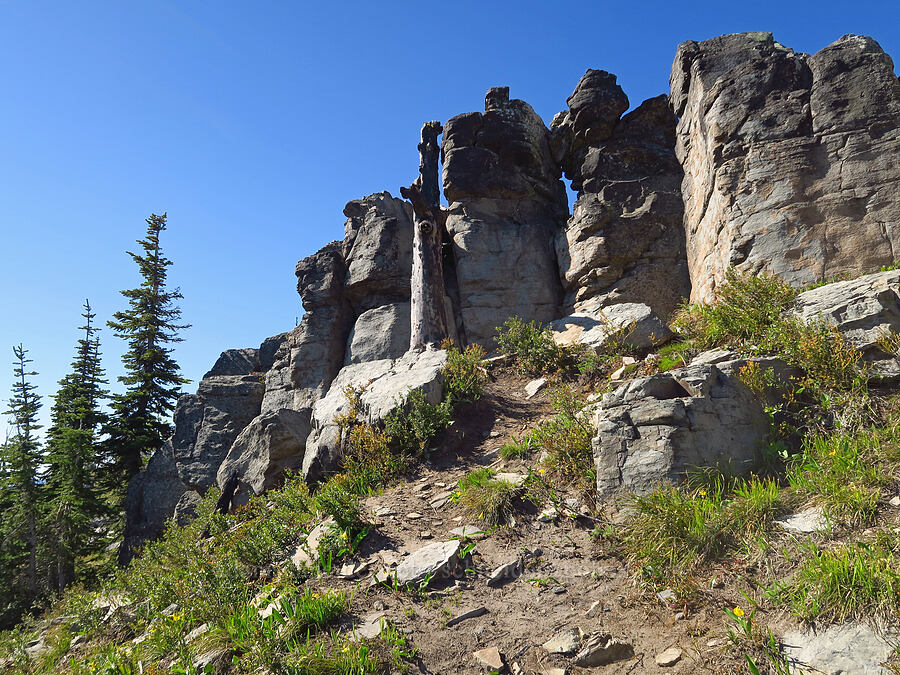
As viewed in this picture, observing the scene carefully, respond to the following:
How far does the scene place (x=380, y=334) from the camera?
19.9 metres

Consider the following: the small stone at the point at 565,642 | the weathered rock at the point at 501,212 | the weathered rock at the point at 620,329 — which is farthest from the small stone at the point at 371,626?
the weathered rock at the point at 501,212

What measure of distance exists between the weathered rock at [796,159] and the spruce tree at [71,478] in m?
23.9

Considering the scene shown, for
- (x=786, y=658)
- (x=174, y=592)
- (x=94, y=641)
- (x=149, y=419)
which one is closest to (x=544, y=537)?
(x=786, y=658)

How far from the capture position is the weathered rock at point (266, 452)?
11656 millimetres

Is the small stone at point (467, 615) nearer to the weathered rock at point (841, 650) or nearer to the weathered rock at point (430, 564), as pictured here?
the weathered rock at point (430, 564)

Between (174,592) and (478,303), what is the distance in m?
13.2

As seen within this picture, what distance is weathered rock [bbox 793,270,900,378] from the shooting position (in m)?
6.18

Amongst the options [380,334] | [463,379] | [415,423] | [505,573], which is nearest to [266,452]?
[415,423]

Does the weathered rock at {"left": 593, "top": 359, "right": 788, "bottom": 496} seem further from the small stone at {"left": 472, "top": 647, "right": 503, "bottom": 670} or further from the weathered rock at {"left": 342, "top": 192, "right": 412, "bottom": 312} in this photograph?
the weathered rock at {"left": 342, "top": 192, "right": 412, "bottom": 312}

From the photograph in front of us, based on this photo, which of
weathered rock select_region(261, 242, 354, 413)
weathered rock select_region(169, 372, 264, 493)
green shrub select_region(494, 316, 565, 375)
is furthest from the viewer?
weathered rock select_region(261, 242, 354, 413)

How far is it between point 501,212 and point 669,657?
57.0 ft

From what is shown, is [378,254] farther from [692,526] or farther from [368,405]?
[692,526]

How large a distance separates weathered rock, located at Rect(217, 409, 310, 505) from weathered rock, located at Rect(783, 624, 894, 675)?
10.2m

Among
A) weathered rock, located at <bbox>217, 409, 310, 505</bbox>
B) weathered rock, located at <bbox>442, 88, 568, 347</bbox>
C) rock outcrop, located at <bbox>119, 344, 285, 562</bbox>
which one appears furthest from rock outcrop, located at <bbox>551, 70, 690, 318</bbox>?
rock outcrop, located at <bbox>119, 344, 285, 562</bbox>
